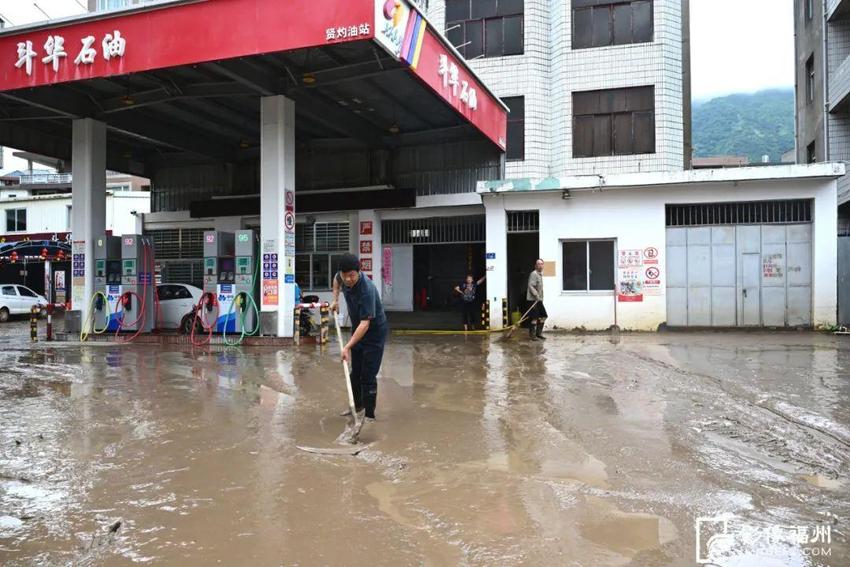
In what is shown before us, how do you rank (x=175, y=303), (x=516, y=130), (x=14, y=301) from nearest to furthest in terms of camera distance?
(x=175, y=303) < (x=516, y=130) < (x=14, y=301)

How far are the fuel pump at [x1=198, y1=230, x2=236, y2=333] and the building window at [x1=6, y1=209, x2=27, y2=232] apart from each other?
2597cm

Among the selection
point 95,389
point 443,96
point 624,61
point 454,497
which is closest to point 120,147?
point 443,96

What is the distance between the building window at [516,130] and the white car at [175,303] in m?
9.53

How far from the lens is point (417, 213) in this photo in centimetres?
1755

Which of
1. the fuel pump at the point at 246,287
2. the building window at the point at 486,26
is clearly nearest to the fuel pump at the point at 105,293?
the fuel pump at the point at 246,287

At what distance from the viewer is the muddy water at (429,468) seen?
3.12 m

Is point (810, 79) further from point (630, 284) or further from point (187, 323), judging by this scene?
point (187, 323)

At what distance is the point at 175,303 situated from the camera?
1495 centimetres

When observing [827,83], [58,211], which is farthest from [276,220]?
[58,211]

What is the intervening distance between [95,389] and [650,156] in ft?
48.4

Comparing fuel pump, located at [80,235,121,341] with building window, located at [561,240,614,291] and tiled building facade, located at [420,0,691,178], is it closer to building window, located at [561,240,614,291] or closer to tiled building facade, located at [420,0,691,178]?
tiled building facade, located at [420,0,691,178]

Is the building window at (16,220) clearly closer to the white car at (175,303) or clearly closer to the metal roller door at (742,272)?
the white car at (175,303)

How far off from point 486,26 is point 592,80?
363 cm

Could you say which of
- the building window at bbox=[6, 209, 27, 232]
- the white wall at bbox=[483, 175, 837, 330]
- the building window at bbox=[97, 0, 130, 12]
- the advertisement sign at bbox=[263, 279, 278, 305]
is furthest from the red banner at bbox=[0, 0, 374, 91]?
the building window at bbox=[6, 209, 27, 232]
